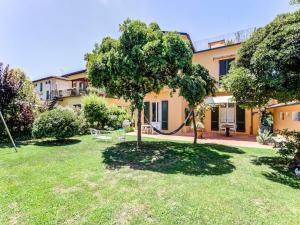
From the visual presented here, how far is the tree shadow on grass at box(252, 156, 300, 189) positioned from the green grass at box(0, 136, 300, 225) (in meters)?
0.04

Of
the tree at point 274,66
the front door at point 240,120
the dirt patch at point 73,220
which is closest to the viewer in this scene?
the dirt patch at point 73,220

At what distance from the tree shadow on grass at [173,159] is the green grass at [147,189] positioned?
5cm

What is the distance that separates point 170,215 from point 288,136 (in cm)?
882

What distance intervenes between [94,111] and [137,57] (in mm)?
15639

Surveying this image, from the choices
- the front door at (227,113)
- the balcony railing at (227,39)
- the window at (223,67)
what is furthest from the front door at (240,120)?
the balcony railing at (227,39)

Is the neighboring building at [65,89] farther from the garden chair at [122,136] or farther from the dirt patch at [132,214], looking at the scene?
the dirt patch at [132,214]

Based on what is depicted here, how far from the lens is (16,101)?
20516 mm

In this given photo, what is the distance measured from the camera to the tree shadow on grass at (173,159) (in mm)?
10188

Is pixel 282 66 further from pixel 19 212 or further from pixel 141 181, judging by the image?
pixel 19 212

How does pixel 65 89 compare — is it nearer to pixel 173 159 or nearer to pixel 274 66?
pixel 173 159

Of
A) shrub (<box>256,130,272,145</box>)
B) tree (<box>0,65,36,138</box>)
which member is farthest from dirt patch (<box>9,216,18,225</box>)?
shrub (<box>256,130,272,145</box>)

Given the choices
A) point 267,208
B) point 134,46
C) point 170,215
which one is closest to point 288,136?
point 267,208

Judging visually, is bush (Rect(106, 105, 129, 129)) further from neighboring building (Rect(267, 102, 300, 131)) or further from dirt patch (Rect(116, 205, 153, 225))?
dirt patch (Rect(116, 205, 153, 225))

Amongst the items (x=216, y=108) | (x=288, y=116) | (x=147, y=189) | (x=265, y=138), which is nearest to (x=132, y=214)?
(x=147, y=189)
